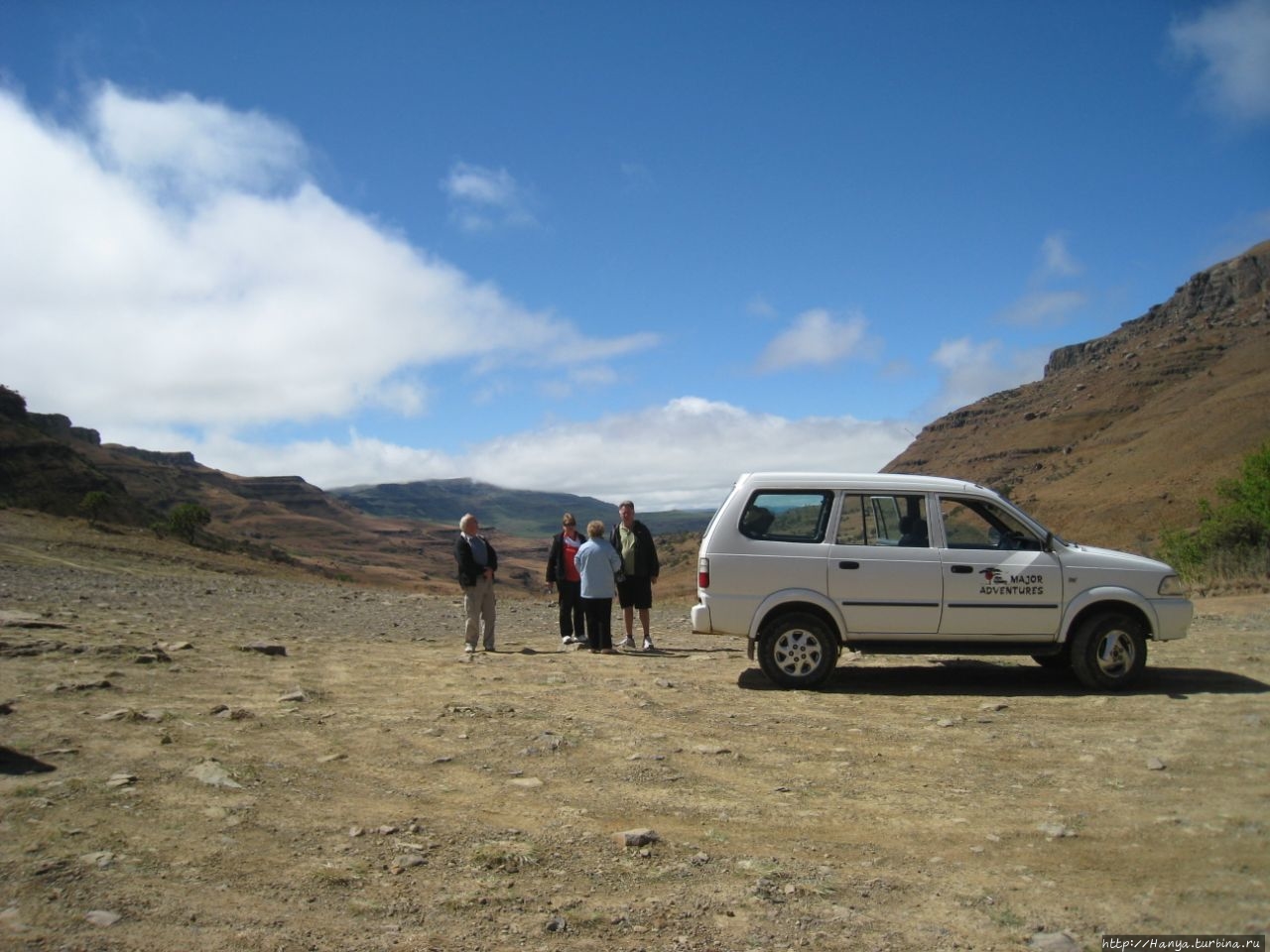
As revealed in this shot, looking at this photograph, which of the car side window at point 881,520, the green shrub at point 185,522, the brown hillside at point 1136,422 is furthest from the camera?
the brown hillside at point 1136,422

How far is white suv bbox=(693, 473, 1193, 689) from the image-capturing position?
863cm

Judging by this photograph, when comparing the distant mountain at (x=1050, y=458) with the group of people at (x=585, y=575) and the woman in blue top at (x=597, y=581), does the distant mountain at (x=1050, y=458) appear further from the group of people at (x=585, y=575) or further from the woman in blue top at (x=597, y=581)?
the woman in blue top at (x=597, y=581)

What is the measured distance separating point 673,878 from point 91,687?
567 cm

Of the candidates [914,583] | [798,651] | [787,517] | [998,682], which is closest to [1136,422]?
[998,682]

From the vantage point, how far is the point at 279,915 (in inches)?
151

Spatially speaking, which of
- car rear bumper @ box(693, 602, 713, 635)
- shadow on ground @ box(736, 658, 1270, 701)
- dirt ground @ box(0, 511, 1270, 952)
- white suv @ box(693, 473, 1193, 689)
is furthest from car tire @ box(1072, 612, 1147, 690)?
car rear bumper @ box(693, 602, 713, 635)

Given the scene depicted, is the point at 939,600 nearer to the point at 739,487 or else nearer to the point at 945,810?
the point at 739,487

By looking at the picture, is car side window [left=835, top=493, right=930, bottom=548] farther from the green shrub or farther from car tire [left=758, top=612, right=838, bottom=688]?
the green shrub

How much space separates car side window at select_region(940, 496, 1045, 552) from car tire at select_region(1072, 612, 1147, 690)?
0.96 metres

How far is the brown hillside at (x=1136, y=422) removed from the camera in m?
62.2

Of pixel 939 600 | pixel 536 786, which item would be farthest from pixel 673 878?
pixel 939 600

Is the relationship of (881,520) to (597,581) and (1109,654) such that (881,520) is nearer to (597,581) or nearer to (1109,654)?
(1109,654)

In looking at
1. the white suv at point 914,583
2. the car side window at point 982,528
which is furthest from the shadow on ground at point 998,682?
the car side window at point 982,528

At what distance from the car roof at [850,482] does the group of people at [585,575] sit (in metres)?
2.66
